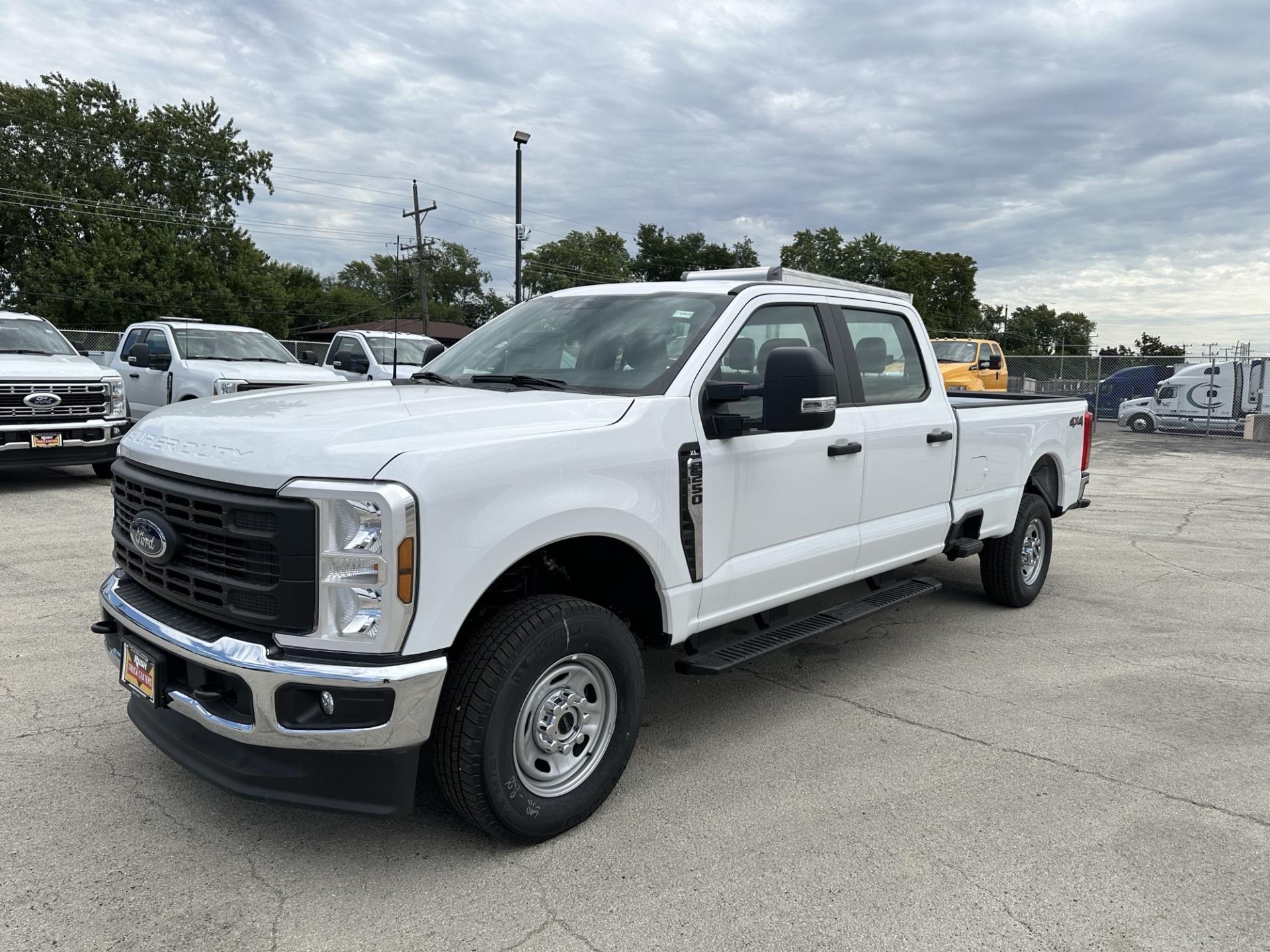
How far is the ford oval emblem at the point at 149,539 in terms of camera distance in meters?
3.04

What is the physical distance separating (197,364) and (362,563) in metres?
10.4

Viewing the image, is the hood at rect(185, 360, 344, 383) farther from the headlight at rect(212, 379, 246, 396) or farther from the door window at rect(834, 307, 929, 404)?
the door window at rect(834, 307, 929, 404)

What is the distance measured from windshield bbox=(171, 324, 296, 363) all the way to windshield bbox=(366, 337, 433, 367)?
3185 millimetres

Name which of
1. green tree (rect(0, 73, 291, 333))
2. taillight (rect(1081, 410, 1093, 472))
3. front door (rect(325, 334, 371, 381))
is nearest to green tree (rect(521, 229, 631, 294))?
green tree (rect(0, 73, 291, 333))

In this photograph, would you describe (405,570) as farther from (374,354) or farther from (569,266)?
(569,266)

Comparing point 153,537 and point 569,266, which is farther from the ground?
point 569,266

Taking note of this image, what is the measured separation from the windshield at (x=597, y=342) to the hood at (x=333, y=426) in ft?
0.79

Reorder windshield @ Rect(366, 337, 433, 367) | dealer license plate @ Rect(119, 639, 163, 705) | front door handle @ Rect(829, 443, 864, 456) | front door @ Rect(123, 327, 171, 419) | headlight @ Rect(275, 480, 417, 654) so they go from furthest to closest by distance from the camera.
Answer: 1. windshield @ Rect(366, 337, 433, 367)
2. front door @ Rect(123, 327, 171, 419)
3. front door handle @ Rect(829, 443, 864, 456)
4. dealer license plate @ Rect(119, 639, 163, 705)
5. headlight @ Rect(275, 480, 417, 654)

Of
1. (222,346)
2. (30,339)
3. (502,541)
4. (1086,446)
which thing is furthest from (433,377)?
(222,346)

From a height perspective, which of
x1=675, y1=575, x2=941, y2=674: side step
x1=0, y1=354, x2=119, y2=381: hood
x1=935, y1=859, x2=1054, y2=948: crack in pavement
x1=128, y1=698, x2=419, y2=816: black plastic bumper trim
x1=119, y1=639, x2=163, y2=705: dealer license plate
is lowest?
x1=935, y1=859, x2=1054, y2=948: crack in pavement

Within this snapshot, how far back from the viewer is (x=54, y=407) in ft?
32.0

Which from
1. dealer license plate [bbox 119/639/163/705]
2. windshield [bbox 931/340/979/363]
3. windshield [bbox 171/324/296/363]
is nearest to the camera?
dealer license plate [bbox 119/639/163/705]

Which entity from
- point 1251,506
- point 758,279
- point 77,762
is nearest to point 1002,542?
point 758,279

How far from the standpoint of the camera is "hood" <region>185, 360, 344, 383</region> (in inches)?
437
